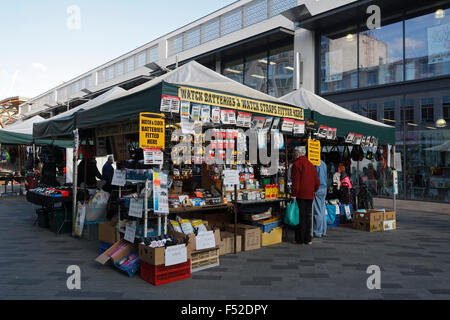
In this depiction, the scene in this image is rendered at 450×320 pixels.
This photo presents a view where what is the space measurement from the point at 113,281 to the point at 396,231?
6529mm

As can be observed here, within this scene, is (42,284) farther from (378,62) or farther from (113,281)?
(378,62)

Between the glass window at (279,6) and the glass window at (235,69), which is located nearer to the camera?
the glass window at (279,6)

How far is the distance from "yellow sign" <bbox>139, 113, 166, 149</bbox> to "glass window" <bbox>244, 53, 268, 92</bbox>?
1289 cm

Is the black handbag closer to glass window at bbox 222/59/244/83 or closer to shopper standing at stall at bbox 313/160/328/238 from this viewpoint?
→ shopper standing at stall at bbox 313/160/328/238

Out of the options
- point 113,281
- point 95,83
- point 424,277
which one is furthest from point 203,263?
point 95,83

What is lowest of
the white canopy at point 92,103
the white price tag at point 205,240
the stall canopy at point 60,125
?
the white price tag at point 205,240

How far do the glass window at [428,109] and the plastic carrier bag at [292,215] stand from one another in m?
8.71

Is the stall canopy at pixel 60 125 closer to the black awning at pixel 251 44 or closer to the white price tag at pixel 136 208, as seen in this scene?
the white price tag at pixel 136 208

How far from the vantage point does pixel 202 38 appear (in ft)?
65.3

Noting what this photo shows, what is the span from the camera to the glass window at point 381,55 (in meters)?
13.2

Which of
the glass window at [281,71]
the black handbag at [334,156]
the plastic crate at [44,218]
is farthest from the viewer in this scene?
the glass window at [281,71]

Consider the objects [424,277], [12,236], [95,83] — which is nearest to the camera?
[424,277]

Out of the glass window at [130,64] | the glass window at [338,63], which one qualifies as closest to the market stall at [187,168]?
the glass window at [338,63]

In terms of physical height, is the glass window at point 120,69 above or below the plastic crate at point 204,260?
above
